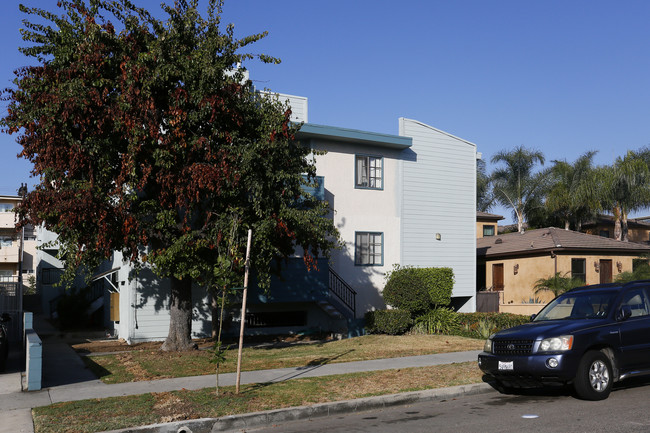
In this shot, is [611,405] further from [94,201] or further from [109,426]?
[94,201]

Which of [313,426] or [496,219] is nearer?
[313,426]

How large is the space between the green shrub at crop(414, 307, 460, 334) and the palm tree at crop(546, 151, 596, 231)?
2336 centimetres

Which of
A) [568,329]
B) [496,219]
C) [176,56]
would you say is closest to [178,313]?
[176,56]

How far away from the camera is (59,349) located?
1667 centimetres

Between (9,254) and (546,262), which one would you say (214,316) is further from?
(9,254)

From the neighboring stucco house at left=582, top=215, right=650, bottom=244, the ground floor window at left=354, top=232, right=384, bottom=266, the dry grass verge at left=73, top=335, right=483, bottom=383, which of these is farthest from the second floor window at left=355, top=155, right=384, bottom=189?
the neighboring stucco house at left=582, top=215, right=650, bottom=244

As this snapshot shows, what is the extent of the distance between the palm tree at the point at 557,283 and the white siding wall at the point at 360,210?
7929 millimetres

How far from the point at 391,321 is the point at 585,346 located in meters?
11.4

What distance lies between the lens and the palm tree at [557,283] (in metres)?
26.6

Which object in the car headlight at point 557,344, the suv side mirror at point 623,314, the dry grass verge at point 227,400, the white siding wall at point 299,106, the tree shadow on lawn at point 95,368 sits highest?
the white siding wall at point 299,106

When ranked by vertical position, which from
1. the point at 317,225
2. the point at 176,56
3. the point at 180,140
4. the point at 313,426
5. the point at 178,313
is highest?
the point at 176,56

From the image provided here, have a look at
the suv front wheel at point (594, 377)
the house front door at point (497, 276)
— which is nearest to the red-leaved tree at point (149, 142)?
the suv front wheel at point (594, 377)

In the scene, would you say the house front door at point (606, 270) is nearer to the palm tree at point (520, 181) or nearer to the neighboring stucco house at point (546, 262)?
the neighboring stucco house at point (546, 262)

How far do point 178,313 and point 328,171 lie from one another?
843 cm
